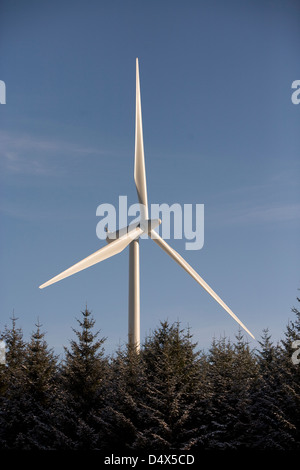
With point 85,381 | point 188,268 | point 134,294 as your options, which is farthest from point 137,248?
point 85,381

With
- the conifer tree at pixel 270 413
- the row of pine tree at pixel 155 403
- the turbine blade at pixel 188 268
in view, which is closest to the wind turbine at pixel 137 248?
the turbine blade at pixel 188 268

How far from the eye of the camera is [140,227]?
49875mm

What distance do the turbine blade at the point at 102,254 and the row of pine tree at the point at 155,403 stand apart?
3568 mm

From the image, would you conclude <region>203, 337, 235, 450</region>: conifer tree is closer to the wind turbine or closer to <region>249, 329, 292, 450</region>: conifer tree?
<region>249, 329, 292, 450</region>: conifer tree

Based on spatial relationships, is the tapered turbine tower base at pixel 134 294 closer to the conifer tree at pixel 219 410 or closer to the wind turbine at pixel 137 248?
the wind turbine at pixel 137 248

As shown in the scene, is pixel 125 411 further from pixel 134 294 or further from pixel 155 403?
pixel 134 294

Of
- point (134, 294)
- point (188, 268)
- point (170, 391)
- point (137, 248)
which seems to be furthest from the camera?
point (137, 248)

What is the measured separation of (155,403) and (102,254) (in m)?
15.6

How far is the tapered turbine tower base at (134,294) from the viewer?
46312mm

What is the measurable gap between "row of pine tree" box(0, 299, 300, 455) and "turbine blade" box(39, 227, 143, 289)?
11.7ft

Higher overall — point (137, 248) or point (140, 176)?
point (140, 176)

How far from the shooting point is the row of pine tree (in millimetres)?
32250

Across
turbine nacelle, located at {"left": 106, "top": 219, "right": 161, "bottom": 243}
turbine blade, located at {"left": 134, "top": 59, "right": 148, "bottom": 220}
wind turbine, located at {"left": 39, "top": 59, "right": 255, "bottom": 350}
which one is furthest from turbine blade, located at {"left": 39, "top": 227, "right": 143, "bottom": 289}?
turbine blade, located at {"left": 134, "top": 59, "right": 148, "bottom": 220}
